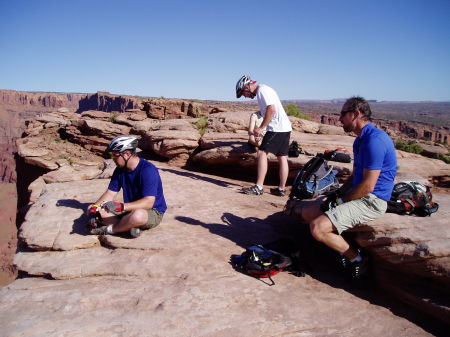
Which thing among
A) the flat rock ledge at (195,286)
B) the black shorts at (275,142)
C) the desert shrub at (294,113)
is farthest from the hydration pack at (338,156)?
the desert shrub at (294,113)

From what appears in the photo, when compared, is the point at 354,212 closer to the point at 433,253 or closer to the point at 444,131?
the point at 433,253

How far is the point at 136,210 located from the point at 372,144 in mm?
3457

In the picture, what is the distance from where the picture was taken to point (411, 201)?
13.6ft

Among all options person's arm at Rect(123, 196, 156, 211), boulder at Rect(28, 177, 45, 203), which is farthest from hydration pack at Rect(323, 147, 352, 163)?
boulder at Rect(28, 177, 45, 203)

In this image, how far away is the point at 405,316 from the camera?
3.54 m

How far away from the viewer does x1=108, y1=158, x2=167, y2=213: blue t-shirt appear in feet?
15.9

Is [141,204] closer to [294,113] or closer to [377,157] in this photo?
[377,157]

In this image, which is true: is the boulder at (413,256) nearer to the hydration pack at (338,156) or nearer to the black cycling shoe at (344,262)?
the black cycling shoe at (344,262)

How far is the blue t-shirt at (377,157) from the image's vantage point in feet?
12.0

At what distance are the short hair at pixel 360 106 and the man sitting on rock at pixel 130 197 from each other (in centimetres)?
301

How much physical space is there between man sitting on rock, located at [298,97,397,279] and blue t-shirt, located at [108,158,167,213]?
97.4 inches

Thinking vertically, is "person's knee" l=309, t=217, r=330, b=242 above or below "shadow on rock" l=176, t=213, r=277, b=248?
above

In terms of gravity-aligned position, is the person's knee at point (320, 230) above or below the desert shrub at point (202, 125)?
below

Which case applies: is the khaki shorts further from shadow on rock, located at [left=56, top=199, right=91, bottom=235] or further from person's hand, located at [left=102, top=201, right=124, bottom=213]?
shadow on rock, located at [left=56, top=199, right=91, bottom=235]
